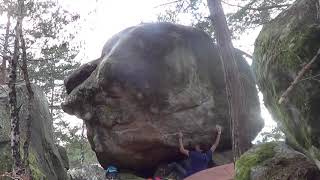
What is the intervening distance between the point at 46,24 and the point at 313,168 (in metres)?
7.57

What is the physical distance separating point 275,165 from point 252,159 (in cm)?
57

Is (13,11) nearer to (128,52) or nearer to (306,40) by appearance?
(128,52)

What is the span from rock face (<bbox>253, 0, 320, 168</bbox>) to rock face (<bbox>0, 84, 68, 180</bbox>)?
5708 mm

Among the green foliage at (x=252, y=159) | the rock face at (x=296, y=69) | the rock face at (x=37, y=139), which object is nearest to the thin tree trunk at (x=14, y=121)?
the rock face at (x=37, y=139)

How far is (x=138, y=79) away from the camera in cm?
1338

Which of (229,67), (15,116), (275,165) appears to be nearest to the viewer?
(275,165)

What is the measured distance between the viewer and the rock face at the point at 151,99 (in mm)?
13367

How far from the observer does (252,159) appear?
524 cm

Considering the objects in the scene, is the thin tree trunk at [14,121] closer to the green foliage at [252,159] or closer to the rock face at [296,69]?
the green foliage at [252,159]

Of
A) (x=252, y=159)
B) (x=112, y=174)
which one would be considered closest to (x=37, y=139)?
(x=112, y=174)

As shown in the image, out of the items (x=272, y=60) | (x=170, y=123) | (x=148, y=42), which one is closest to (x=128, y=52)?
(x=148, y=42)

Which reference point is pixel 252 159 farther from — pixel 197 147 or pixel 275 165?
pixel 197 147

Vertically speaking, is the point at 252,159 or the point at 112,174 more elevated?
the point at 252,159

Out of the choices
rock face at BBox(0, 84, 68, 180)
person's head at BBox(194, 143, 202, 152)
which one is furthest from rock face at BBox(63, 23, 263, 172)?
rock face at BBox(0, 84, 68, 180)
